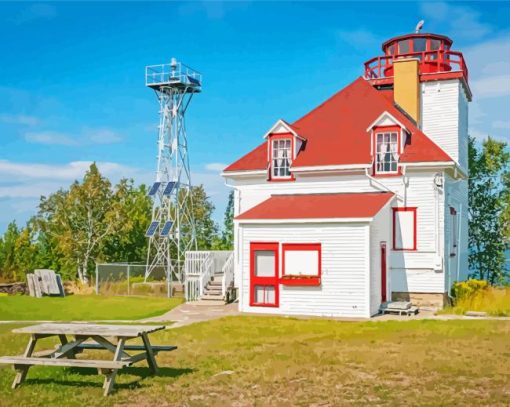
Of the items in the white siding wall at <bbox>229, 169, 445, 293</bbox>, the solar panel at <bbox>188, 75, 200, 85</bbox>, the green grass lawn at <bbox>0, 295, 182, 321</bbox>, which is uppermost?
the solar panel at <bbox>188, 75, 200, 85</bbox>

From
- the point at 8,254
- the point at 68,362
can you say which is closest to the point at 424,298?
the point at 68,362

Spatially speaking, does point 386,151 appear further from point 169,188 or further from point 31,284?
point 31,284

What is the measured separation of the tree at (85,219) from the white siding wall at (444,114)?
1807 cm

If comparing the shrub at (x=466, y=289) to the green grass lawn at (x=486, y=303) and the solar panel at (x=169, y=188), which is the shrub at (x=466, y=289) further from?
the solar panel at (x=169, y=188)

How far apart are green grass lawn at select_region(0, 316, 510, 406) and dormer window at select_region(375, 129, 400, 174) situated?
8227 millimetres

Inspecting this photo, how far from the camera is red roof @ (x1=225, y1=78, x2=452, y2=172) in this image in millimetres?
24614

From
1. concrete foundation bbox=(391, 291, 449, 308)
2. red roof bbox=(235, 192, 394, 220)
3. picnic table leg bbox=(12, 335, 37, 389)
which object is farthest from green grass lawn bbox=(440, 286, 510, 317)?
picnic table leg bbox=(12, 335, 37, 389)

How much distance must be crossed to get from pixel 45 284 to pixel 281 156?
41.2ft

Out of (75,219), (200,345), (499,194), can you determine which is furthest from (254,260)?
(499,194)

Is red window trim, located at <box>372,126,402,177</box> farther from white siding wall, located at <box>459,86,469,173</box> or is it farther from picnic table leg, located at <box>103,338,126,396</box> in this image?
picnic table leg, located at <box>103,338,126,396</box>

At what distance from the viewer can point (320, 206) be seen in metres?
23.4

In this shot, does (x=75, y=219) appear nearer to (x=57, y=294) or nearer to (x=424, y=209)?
(x=57, y=294)

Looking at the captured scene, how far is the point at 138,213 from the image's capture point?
135 ft

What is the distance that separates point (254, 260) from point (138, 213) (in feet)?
64.0
